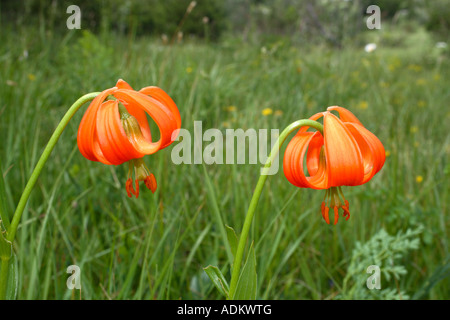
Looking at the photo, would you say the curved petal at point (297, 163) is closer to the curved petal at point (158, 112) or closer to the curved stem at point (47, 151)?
the curved petal at point (158, 112)

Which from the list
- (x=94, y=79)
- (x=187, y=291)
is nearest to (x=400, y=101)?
(x=94, y=79)

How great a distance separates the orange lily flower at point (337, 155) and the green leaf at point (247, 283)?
15cm

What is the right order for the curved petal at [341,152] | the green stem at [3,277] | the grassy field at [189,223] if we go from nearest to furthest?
the curved petal at [341,152], the green stem at [3,277], the grassy field at [189,223]

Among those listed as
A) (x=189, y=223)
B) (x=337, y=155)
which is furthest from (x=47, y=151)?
(x=189, y=223)

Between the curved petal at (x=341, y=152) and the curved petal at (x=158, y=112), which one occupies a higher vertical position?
the curved petal at (x=158, y=112)

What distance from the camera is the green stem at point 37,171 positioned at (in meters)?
0.65

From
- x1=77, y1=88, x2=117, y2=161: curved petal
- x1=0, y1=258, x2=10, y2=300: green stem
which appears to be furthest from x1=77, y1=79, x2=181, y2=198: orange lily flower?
x1=0, y1=258, x2=10, y2=300: green stem

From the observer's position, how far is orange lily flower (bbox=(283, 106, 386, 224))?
623mm

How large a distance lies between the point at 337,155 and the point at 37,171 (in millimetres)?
482

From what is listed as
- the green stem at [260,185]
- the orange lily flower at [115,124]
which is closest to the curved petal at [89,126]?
the orange lily flower at [115,124]

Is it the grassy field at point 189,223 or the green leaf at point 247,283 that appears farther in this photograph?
the grassy field at point 189,223

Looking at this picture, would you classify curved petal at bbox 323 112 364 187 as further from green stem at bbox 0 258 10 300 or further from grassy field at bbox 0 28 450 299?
green stem at bbox 0 258 10 300
